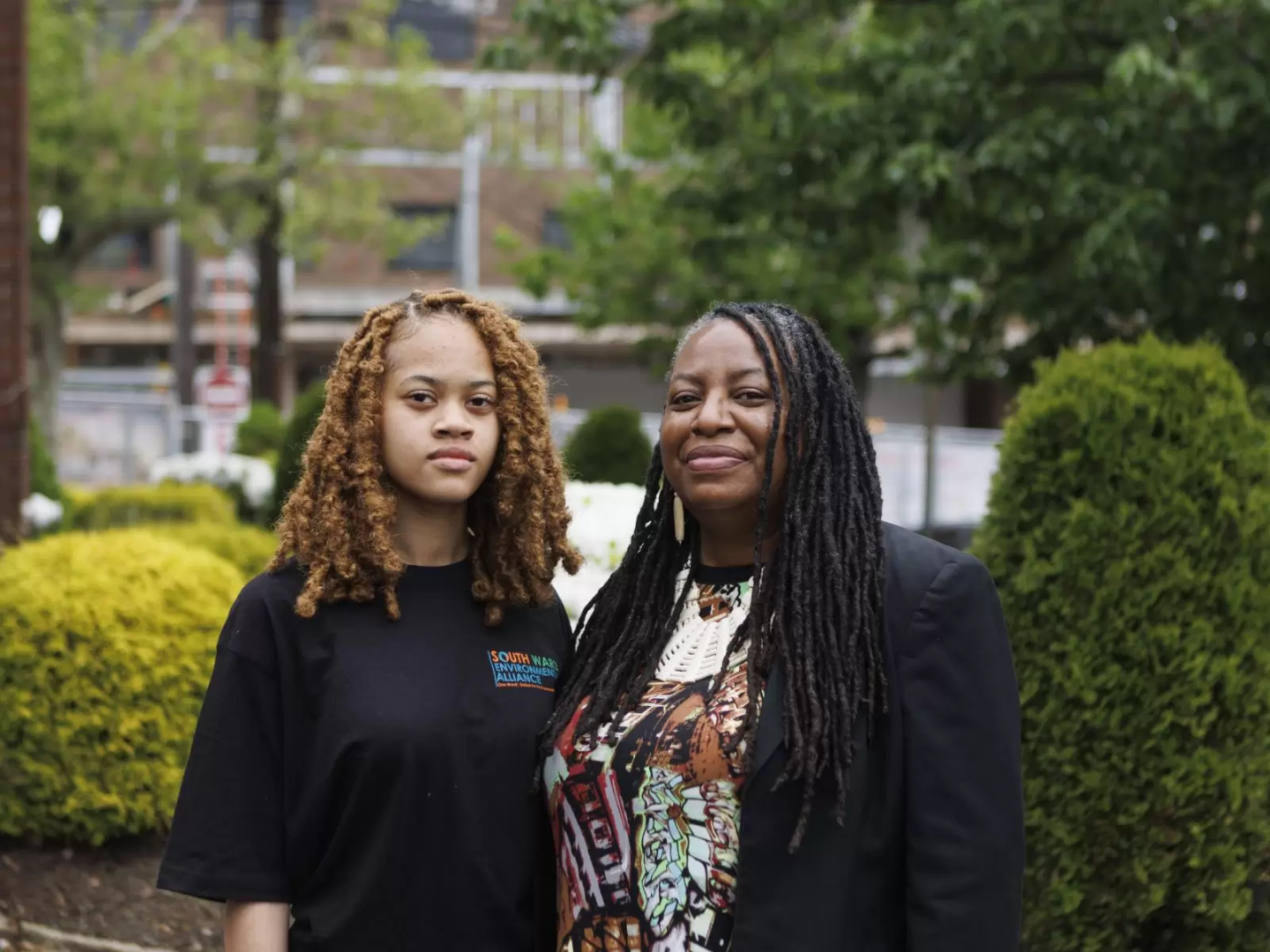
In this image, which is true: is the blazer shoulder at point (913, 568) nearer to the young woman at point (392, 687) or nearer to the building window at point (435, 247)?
the young woman at point (392, 687)

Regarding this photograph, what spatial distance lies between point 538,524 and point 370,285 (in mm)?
38845

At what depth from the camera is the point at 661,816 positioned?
240 cm

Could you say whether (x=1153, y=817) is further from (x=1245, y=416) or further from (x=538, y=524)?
(x=538, y=524)

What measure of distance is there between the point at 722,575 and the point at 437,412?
0.55m

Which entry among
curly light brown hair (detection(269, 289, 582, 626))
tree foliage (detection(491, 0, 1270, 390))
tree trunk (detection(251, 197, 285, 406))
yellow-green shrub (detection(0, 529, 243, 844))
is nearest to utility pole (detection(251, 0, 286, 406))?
tree trunk (detection(251, 197, 285, 406))

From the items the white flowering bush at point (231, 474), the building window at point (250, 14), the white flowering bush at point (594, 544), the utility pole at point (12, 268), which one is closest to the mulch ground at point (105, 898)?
the white flowering bush at point (594, 544)

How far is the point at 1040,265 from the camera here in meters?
7.89

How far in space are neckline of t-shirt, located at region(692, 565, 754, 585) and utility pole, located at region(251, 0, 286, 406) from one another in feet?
67.8

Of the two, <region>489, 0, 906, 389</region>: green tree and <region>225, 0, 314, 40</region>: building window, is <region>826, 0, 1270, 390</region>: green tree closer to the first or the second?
<region>489, 0, 906, 389</region>: green tree

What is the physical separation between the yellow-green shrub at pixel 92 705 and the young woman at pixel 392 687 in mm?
3048

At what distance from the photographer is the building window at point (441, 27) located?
39.5 m

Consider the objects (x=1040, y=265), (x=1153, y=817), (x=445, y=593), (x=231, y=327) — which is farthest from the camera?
(x=231, y=327)

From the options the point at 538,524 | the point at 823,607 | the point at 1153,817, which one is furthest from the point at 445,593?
the point at 1153,817

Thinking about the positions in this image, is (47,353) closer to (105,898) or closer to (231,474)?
(231,474)
